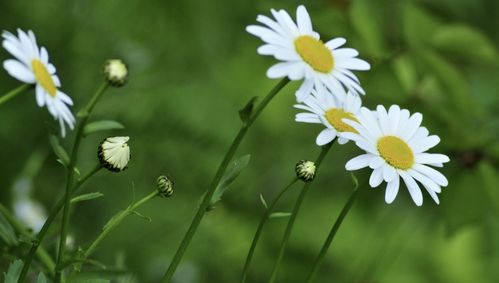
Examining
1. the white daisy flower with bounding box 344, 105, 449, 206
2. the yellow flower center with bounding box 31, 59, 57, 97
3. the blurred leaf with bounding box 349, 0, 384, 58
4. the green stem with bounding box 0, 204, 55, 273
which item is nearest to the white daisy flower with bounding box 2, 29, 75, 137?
the yellow flower center with bounding box 31, 59, 57, 97

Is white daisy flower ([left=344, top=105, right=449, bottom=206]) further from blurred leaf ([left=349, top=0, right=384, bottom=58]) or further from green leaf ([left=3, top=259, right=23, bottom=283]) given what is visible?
blurred leaf ([left=349, top=0, right=384, bottom=58])

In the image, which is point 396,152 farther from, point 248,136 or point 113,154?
point 248,136

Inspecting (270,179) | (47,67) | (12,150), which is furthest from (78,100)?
(47,67)

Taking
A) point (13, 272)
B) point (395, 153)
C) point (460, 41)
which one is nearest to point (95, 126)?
point (13, 272)

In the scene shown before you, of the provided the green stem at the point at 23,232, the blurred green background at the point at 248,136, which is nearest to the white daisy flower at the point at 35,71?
the green stem at the point at 23,232

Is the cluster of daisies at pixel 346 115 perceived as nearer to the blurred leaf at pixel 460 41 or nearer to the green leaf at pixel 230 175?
the green leaf at pixel 230 175

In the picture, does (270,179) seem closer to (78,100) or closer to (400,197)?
(400,197)
